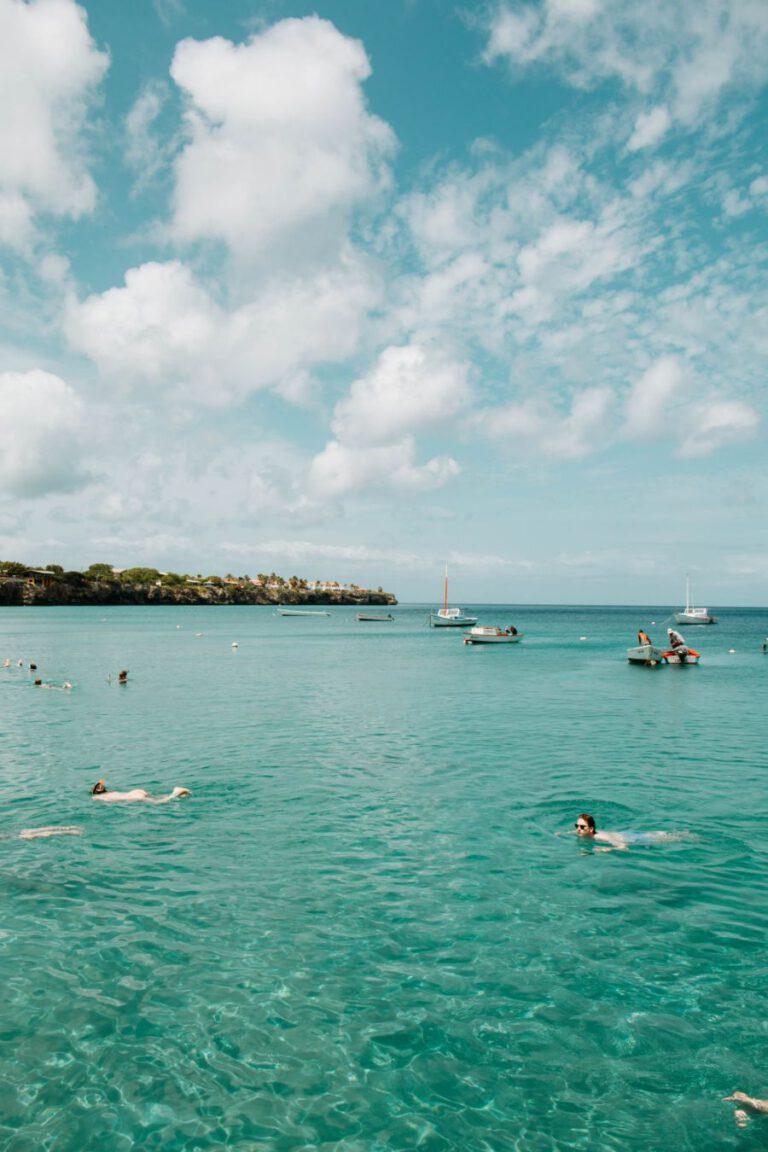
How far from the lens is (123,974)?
11.7 meters

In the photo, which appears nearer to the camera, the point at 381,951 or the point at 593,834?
the point at 381,951

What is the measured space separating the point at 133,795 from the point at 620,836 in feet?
48.3

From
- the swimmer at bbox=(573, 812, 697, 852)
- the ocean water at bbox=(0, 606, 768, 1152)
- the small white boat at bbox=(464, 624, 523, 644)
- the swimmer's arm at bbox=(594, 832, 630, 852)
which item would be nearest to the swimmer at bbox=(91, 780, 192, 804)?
the ocean water at bbox=(0, 606, 768, 1152)

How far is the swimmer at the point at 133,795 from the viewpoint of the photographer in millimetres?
21703

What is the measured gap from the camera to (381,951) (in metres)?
12.5

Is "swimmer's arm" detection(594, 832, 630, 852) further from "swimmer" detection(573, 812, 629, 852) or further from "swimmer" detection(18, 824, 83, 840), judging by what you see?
"swimmer" detection(18, 824, 83, 840)

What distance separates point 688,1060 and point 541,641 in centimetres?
10656

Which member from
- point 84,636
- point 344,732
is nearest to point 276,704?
point 344,732

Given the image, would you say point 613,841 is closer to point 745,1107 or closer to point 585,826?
point 585,826

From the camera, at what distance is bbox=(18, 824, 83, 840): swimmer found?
60.1ft

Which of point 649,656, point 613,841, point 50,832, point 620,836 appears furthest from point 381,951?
point 649,656

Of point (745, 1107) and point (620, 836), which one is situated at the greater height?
point (620, 836)

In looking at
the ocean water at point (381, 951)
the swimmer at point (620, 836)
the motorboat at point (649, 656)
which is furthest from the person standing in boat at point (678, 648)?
the swimmer at point (620, 836)

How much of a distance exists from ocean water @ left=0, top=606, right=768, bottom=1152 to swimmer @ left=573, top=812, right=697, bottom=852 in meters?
0.41
